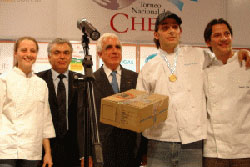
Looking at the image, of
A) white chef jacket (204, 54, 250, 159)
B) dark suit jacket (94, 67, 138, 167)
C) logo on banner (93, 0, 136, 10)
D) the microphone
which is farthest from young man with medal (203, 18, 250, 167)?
logo on banner (93, 0, 136, 10)

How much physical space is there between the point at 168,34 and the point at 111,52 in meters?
0.63

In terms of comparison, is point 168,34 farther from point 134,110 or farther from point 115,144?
point 115,144

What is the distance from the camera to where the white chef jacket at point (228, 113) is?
1686mm

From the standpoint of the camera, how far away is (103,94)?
2092 millimetres

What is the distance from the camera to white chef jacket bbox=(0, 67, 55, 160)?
1.83m

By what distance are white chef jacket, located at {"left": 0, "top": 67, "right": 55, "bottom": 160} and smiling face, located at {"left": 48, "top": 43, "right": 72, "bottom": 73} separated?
40 cm

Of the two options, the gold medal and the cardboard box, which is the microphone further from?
the gold medal

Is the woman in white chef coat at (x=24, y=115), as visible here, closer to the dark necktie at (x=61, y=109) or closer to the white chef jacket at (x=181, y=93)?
the dark necktie at (x=61, y=109)

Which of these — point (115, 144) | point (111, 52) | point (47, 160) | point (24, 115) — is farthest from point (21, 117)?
point (111, 52)

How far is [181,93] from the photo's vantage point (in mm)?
1657

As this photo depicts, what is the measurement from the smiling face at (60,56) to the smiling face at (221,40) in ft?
4.41

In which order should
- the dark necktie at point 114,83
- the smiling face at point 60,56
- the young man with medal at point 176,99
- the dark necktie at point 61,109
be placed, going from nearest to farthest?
1. the young man with medal at point 176,99
2. the dark necktie at point 114,83
3. the dark necktie at point 61,109
4. the smiling face at point 60,56

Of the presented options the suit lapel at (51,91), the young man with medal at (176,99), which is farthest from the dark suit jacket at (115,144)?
the suit lapel at (51,91)

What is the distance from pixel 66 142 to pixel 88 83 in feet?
3.47
